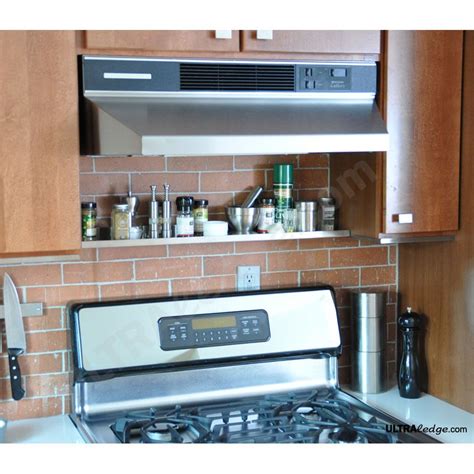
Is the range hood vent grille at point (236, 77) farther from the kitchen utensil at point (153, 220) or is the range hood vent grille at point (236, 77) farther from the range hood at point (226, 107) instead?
the kitchen utensil at point (153, 220)

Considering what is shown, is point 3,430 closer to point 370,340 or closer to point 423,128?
point 370,340

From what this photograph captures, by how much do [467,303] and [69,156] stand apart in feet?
4.04

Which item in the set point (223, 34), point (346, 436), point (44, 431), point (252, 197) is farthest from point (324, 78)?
point (44, 431)

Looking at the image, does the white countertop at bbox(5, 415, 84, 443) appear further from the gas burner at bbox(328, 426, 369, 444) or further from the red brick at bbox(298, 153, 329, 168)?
the red brick at bbox(298, 153, 329, 168)

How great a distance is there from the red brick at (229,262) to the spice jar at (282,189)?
0.17 meters

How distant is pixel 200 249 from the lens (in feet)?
8.46

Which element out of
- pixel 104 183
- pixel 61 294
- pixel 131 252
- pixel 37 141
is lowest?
pixel 61 294

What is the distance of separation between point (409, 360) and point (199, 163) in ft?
2.95

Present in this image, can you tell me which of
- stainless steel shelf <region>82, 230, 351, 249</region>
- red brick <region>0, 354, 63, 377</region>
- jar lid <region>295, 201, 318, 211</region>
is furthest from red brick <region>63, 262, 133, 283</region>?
jar lid <region>295, 201, 318, 211</region>

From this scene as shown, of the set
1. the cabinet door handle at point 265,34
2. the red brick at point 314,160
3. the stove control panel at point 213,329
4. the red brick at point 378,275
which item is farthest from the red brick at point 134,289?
the cabinet door handle at point 265,34

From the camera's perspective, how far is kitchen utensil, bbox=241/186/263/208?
8.36ft

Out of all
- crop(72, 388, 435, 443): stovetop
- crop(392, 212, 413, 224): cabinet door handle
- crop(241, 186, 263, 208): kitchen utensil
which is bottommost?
crop(72, 388, 435, 443): stovetop

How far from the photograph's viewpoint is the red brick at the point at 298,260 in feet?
8.77

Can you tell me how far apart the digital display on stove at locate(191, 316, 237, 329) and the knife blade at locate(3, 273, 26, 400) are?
506mm
